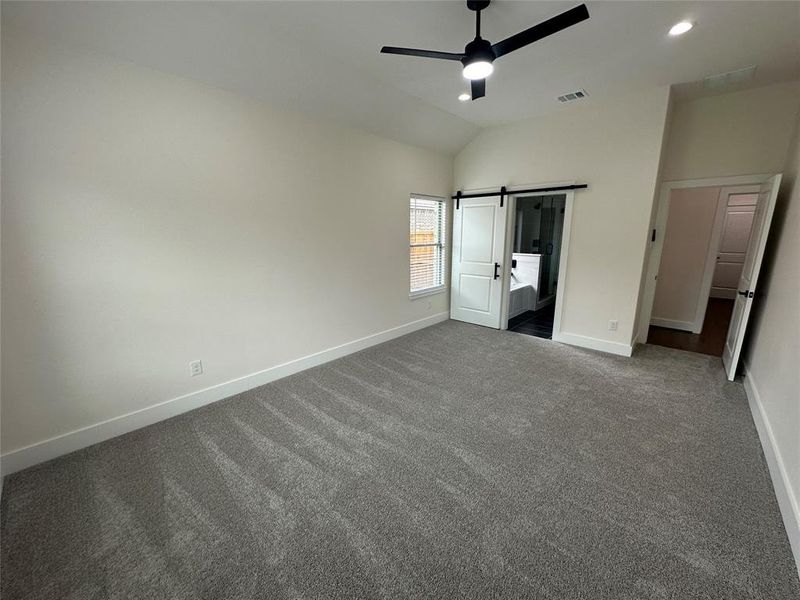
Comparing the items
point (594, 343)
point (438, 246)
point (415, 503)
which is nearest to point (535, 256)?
point (438, 246)

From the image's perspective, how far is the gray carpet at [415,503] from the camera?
1415 mm

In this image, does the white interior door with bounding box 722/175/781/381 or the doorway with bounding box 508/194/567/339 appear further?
the doorway with bounding box 508/194/567/339

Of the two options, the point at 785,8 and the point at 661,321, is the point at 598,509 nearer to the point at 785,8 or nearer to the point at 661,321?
the point at 785,8

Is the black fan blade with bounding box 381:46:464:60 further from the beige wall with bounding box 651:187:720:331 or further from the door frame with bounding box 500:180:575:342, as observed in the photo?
the beige wall with bounding box 651:187:720:331

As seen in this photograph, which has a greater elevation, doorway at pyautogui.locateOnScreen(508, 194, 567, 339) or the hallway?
doorway at pyautogui.locateOnScreen(508, 194, 567, 339)

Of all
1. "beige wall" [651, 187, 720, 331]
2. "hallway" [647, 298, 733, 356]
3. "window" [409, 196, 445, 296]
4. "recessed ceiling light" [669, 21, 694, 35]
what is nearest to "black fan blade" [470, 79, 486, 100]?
"recessed ceiling light" [669, 21, 694, 35]

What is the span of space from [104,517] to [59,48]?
2812 millimetres

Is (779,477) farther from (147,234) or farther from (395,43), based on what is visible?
(147,234)

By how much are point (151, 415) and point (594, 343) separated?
4.83 meters

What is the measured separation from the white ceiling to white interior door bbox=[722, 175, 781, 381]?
1.10 meters

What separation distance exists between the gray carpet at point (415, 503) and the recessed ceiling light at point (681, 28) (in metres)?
2.96

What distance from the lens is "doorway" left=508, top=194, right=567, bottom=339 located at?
5.76 metres

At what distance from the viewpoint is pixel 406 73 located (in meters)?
2.96

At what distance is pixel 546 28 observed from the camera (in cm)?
176
